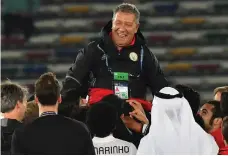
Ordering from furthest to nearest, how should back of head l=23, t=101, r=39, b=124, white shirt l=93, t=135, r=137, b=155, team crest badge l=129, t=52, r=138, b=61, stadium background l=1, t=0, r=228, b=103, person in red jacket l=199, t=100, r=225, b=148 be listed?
stadium background l=1, t=0, r=228, b=103 → person in red jacket l=199, t=100, r=225, b=148 → team crest badge l=129, t=52, r=138, b=61 → back of head l=23, t=101, r=39, b=124 → white shirt l=93, t=135, r=137, b=155

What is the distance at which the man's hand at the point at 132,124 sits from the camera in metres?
3.29

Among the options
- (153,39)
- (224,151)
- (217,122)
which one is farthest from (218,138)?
(153,39)

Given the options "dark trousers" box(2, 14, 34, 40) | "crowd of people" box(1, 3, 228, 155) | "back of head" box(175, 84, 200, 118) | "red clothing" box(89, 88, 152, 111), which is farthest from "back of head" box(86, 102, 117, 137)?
"dark trousers" box(2, 14, 34, 40)

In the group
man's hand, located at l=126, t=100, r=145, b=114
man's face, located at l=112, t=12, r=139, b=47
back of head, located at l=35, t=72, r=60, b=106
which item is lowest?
man's hand, located at l=126, t=100, r=145, b=114

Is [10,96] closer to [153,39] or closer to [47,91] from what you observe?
[47,91]

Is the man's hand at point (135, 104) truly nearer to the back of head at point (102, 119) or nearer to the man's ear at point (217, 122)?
the back of head at point (102, 119)

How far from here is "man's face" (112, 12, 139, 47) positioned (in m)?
3.39

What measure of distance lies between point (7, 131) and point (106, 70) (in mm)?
595

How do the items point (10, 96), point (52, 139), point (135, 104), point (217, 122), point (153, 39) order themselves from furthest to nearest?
1. point (153, 39)
2. point (217, 122)
3. point (135, 104)
4. point (10, 96)
5. point (52, 139)

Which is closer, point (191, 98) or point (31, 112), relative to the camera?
point (31, 112)

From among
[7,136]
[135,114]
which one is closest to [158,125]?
[135,114]

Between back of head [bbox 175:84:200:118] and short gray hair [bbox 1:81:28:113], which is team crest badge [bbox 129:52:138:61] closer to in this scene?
back of head [bbox 175:84:200:118]

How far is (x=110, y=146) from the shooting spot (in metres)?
2.97

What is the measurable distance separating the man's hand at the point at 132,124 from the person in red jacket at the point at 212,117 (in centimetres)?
39
